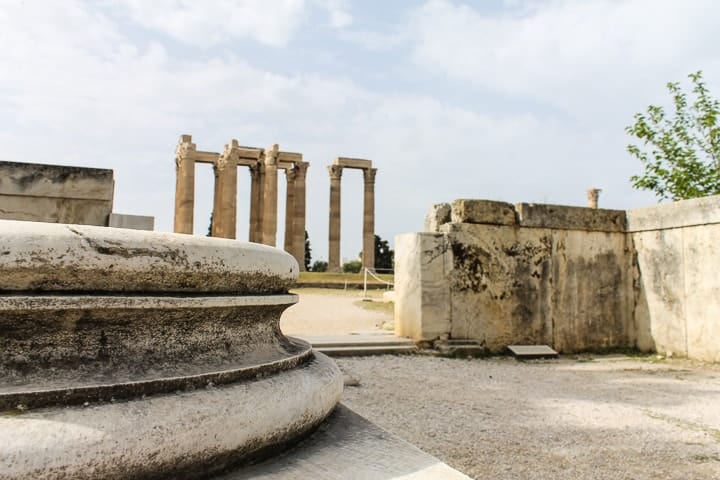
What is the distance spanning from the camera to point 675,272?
750cm

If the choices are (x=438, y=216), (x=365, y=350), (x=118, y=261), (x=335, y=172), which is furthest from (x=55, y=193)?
(x=335, y=172)

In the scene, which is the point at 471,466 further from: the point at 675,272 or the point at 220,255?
the point at 675,272

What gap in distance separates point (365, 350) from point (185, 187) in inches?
896

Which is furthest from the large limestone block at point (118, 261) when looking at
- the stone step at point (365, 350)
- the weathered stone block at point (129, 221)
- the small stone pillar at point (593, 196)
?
the small stone pillar at point (593, 196)

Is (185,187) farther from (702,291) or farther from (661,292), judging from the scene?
(702,291)

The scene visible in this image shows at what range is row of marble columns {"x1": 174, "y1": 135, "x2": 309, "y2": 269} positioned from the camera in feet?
90.5

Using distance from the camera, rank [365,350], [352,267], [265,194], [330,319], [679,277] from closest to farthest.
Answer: [365,350], [679,277], [330,319], [265,194], [352,267]

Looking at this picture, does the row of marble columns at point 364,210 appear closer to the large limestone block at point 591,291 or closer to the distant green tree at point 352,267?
the distant green tree at point 352,267

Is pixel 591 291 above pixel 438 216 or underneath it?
underneath

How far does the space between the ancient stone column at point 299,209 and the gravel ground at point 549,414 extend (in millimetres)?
25652

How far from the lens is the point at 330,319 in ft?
36.8

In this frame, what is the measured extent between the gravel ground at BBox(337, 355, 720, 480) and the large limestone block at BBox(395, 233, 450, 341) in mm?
559

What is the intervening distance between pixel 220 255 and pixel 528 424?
3.16 m

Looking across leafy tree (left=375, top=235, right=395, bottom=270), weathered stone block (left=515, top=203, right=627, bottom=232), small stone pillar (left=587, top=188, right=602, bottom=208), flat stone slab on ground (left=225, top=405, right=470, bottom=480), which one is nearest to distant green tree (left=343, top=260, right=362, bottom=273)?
leafy tree (left=375, top=235, right=395, bottom=270)
